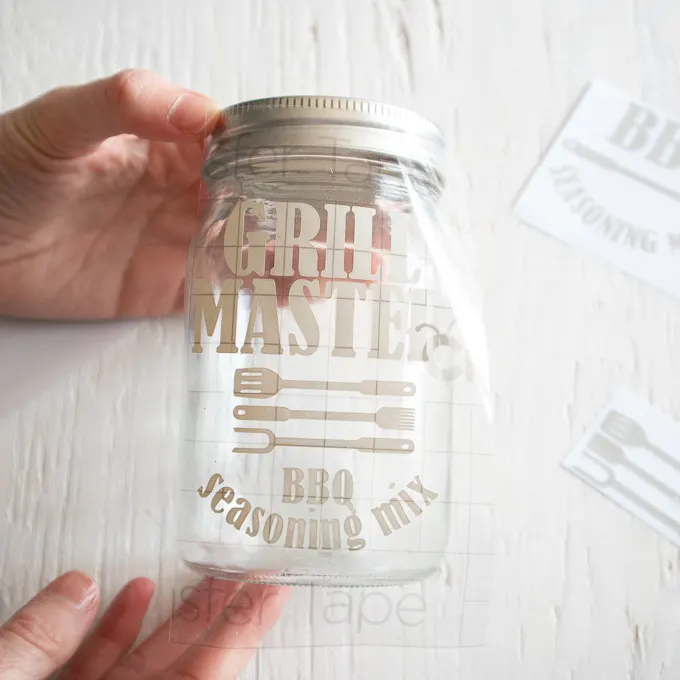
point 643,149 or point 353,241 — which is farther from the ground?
point 643,149

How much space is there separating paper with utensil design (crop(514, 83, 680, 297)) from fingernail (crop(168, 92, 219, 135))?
0.98ft

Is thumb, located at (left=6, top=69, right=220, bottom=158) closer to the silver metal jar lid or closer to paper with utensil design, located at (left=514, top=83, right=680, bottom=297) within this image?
the silver metal jar lid

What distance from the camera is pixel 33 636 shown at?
19.6 inches

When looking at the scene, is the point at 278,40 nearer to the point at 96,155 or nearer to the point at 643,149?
the point at 96,155

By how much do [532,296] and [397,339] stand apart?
0.70ft

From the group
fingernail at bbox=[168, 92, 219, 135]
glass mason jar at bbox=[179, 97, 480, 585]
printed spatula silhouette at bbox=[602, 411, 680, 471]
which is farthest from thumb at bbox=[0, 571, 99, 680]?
printed spatula silhouette at bbox=[602, 411, 680, 471]

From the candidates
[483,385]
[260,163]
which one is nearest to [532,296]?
[483,385]

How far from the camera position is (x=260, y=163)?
0.49 m

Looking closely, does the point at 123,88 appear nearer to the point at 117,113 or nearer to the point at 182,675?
the point at 117,113

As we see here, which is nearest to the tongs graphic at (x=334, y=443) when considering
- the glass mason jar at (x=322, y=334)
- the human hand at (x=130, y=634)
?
the glass mason jar at (x=322, y=334)

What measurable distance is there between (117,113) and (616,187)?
436 millimetres

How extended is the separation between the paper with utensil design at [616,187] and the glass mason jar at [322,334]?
0.67ft

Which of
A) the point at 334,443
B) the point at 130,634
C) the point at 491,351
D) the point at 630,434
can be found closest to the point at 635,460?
the point at 630,434

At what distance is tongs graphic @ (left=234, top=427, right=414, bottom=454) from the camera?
0.48 metres
